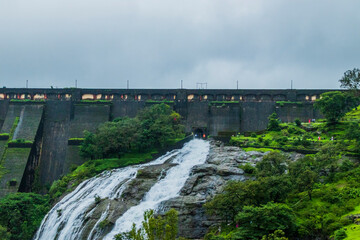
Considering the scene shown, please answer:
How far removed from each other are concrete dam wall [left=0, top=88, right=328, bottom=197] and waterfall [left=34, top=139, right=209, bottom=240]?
1157cm

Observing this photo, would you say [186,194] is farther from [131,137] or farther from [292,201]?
[131,137]

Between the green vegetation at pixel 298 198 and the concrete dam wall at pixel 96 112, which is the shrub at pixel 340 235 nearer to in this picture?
the green vegetation at pixel 298 198

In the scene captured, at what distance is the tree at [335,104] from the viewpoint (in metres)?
42.9

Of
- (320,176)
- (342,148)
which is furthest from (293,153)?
(320,176)

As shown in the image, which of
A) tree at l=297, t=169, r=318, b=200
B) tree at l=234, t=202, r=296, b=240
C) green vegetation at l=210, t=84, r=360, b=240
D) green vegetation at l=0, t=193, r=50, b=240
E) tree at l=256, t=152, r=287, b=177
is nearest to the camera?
tree at l=234, t=202, r=296, b=240

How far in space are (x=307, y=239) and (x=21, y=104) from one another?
1609 inches

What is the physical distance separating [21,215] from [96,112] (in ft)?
63.8

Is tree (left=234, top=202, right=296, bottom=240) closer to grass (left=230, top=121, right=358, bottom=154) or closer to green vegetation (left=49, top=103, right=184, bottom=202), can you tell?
grass (left=230, top=121, right=358, bottom=154)

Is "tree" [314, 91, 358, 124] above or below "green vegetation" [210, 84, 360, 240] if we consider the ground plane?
above

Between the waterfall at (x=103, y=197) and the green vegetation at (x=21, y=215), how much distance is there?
3.79 ft

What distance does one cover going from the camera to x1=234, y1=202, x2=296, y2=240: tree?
75.3 feet

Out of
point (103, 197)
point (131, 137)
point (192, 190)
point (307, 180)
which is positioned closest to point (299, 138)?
point (307, 180)

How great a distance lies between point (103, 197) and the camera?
1304 inches

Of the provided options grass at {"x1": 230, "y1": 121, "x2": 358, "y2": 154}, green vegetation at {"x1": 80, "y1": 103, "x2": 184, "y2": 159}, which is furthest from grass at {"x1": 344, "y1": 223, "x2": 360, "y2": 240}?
green vegetation at {"x1": 80, "y1": 103, "x2": 184, "y2": 159}
